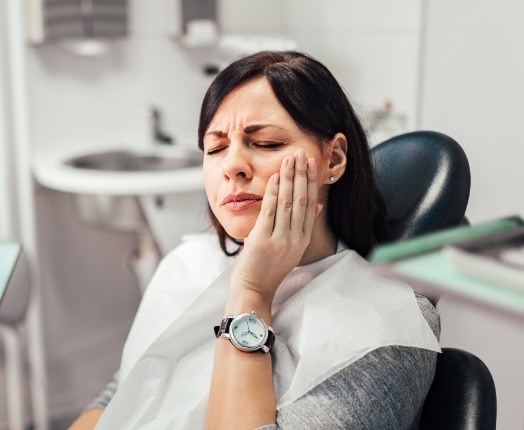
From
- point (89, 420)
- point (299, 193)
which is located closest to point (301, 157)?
point (299, 193)

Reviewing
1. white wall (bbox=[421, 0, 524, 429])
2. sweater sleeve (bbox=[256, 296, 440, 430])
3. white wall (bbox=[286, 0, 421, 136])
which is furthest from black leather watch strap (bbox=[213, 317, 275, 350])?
white wall (bbox=[286, 0, 421, 136])

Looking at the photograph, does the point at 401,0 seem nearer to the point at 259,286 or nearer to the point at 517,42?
the point at 517,42

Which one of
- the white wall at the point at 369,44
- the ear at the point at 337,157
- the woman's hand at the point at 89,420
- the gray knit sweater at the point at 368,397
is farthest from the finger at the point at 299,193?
the white wall at the point at 369,44

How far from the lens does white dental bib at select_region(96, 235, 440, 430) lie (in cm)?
111

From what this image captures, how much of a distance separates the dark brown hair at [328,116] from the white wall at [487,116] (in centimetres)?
65

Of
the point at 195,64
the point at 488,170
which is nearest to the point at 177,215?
the point at 195,64

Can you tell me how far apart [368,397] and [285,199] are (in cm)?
33

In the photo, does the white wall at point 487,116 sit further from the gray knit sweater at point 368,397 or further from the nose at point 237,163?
the nose at point 237,163

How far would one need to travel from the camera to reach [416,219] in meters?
1.35

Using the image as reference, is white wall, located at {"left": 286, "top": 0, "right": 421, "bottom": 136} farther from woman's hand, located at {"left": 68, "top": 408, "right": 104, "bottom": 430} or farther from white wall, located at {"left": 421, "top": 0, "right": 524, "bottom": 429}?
woman's hand, located at {"left": 68, "top": 408, "right": 104, "bottom": 430}

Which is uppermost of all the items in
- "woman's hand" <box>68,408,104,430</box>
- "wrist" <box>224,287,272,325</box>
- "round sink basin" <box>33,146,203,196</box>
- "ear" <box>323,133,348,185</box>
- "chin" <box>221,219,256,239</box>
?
"ear" <box>323,133,348,185</box>

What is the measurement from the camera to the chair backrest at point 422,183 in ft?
4.36

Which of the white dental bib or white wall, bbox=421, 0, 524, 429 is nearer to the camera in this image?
the white dental bib

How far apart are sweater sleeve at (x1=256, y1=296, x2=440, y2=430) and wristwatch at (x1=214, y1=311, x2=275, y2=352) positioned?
0.11 m
